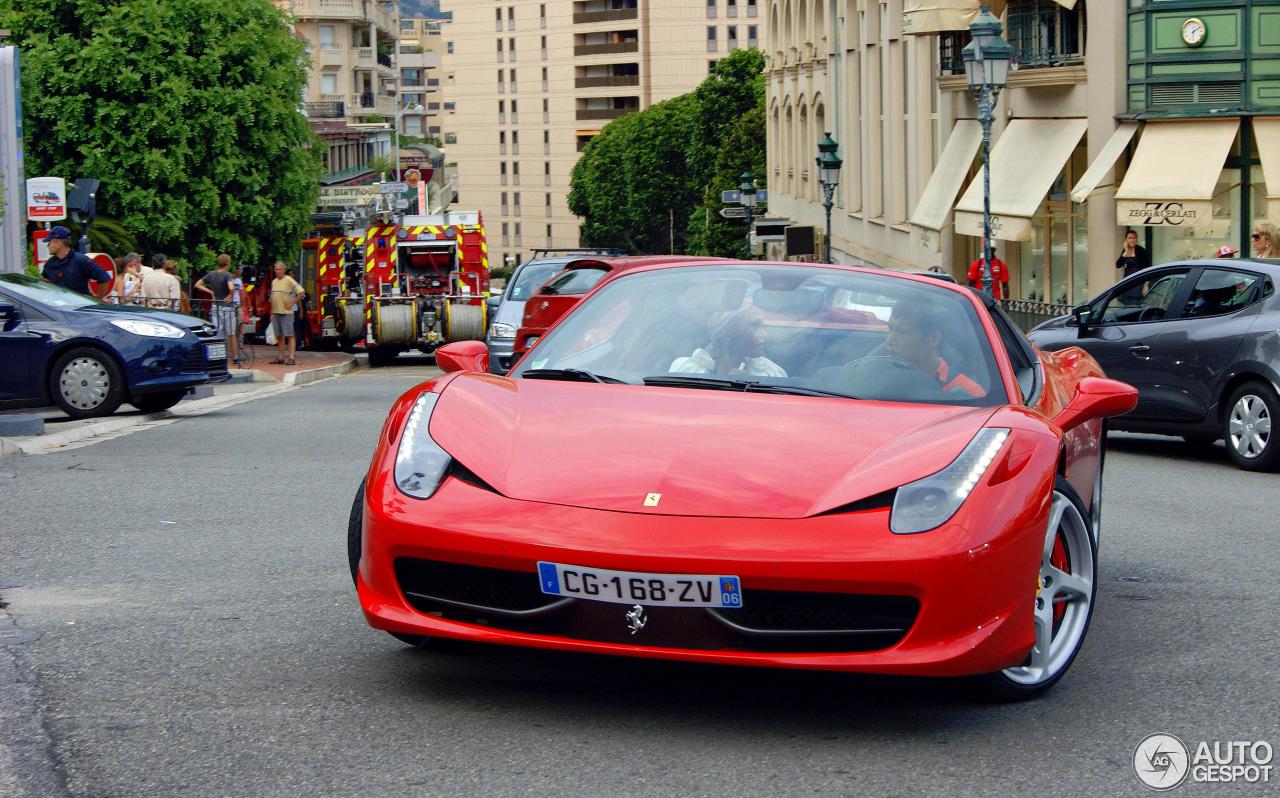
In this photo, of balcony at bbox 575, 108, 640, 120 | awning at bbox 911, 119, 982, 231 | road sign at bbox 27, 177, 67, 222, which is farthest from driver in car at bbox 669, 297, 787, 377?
balcony at bbox 575, 108, 640, 120

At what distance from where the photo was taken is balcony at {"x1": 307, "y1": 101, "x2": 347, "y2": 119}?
121 meters

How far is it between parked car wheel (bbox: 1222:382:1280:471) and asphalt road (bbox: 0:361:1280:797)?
4907 mm

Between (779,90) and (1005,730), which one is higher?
(779,90)

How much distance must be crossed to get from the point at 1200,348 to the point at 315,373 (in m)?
18.6

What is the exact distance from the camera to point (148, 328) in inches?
686

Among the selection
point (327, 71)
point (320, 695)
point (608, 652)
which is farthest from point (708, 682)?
point (327, 71)

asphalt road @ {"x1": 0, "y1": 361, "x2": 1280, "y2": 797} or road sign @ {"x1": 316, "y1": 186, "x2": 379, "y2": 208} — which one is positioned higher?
road sign @ {"x1": 316, "y1": 186, "x2": 379, "y2": 208}

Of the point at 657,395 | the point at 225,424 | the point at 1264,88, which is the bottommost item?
the point at 225,424

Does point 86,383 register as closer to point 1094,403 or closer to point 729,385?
point 729,385

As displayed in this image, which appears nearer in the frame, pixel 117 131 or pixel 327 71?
pixel 117 131

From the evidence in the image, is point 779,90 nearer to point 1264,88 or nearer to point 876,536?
point 1264,88

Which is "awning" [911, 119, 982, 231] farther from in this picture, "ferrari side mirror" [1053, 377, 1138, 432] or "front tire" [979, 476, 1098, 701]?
"front tire" [979, 476, 1098, 701]

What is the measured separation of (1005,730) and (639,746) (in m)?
1.04

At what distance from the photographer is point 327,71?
413ft
